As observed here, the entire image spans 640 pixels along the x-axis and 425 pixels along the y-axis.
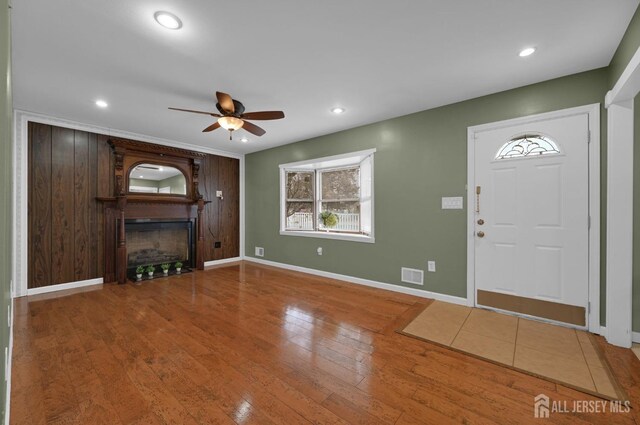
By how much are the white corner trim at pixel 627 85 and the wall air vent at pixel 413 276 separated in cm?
255

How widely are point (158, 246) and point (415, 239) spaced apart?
182 inches

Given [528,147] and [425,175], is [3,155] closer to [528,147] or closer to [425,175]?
[425,175]

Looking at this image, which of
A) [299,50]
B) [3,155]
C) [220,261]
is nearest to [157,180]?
[220,261]

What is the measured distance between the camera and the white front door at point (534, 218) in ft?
8.94

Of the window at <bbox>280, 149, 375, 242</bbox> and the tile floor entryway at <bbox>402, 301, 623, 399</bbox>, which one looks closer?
the tile floor entryway at <bbox>402, 301, 623, 399</bbox>

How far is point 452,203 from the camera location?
11.4ft

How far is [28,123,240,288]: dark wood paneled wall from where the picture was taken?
12.6 feet

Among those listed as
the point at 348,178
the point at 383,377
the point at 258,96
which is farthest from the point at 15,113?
the point at 383,377

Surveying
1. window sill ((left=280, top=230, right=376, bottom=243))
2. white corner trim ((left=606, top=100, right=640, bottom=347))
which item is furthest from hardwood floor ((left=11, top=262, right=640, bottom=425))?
window sill ((left=280, top=230, right=376, bottom=243))

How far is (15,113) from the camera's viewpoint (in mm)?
3635

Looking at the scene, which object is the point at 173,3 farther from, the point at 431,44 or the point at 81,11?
the point at 431,44

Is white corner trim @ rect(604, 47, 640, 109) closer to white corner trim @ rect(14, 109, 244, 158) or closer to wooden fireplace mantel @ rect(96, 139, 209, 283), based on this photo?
wooden fireplace mantel @ rect(96, 139, 209, 283)

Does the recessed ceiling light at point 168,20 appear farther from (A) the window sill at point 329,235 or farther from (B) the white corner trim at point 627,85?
(A) the window sill at point 329,235

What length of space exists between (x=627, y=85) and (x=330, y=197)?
3881 millimetres
